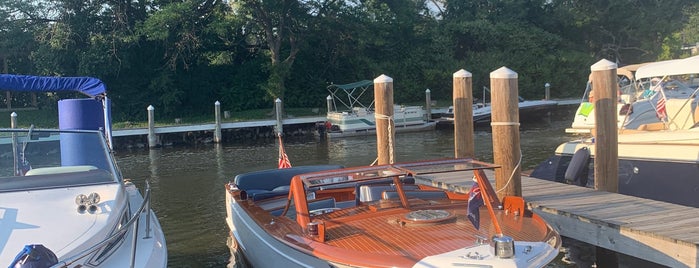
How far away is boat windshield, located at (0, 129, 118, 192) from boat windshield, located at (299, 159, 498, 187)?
1983 millimetres

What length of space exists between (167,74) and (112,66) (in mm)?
2713

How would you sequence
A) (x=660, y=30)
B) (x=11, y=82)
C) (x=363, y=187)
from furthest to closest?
1. (x=660, y=30)
2. (x=11, y=82)
3. (x=363, y=187)

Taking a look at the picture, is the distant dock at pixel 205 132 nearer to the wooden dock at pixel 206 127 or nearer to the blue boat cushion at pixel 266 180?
the wooden dock at pixel 206 127

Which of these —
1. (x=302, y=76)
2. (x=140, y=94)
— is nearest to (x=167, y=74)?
(x=140, y=94)

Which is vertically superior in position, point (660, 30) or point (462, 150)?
point (660, 30)

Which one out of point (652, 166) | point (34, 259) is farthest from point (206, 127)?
point (34, 259)

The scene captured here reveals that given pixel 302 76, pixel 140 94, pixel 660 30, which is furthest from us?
pixel 660 30

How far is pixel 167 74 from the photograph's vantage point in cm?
3028

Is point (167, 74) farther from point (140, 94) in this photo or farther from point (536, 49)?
point (536, 49)

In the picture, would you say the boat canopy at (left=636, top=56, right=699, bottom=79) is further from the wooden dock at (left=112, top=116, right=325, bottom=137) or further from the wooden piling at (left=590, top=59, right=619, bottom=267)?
the wooden dock at (left=112, top=116, right=325, bottom=137)

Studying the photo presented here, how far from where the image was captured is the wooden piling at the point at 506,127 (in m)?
7.54

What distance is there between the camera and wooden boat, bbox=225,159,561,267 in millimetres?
4582

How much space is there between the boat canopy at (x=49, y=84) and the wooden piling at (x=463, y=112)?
17.6ft

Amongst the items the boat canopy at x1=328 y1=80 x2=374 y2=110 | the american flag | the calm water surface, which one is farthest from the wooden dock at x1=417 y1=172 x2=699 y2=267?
the boat canopy at x1=328 y1=80 x2=374 y2=110
